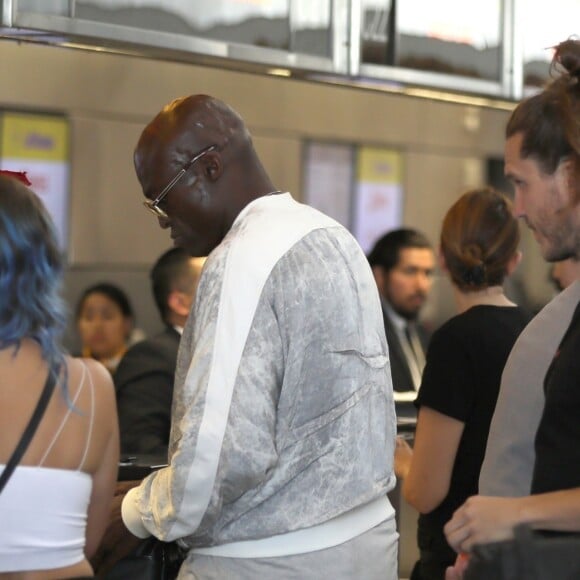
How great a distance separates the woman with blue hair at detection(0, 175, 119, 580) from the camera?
76.5 inches

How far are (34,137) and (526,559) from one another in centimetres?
463

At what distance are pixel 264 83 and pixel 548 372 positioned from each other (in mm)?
5024

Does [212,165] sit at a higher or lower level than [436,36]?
lower

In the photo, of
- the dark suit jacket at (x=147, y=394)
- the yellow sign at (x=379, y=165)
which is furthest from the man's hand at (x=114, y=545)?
the yellow sign at (x=379, y=165)

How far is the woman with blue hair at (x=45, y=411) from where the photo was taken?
6.37ft

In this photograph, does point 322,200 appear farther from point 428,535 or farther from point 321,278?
point 321,278

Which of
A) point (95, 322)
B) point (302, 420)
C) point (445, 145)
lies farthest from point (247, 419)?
point (445, 145)

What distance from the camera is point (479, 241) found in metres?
3.10

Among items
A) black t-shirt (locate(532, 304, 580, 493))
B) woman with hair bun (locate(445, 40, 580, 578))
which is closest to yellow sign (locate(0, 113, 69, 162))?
woman with hair bun (locate(445, 40, 580, 578))

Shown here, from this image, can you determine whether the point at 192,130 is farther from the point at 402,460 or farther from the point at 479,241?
the point at 402,460

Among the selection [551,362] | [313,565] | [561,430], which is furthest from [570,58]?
[313,565]

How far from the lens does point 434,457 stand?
2.90 m

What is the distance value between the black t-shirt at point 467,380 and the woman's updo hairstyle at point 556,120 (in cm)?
93

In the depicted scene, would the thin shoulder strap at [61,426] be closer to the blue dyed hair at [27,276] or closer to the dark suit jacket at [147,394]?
the blue dyed hair at [27,276]
